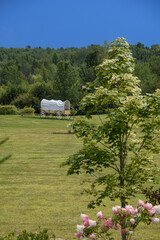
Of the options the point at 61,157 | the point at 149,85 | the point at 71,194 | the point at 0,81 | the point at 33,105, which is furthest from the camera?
the point at 0,81

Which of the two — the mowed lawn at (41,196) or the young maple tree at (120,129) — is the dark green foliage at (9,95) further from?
the young maple tree at (120,129)

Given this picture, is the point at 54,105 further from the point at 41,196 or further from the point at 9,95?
the point at 41,196

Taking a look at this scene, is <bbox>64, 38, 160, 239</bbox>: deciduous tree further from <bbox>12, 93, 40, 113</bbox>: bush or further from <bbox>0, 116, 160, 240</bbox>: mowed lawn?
<bbox>12, 93, 40, 113</bbox>: bush

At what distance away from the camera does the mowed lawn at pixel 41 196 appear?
7020mm

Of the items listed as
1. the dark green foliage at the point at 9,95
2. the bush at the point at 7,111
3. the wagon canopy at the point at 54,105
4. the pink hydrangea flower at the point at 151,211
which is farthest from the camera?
the dark green foliage at the point at 9,95

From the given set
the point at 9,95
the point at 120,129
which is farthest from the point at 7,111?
the point at 120,129

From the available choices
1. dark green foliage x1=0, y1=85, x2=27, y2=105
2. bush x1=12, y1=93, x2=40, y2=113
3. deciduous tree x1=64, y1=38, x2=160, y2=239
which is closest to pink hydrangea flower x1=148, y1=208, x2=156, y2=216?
deciduous tree x1=64, y1=38, x2=160, y2=239

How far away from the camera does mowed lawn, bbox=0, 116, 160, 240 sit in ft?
23.0

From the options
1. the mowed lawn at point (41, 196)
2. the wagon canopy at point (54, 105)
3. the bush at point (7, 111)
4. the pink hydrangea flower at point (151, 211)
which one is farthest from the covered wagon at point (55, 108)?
the pink hydrangea flower at point (151, 211)

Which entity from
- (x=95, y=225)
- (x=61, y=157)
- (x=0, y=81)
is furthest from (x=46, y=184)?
(x=0, y=81)

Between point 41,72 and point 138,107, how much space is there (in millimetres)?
111789

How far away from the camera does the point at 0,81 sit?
99750mm

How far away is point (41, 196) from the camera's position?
9406mm

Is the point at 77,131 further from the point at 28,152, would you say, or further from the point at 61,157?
the point at 28,152
